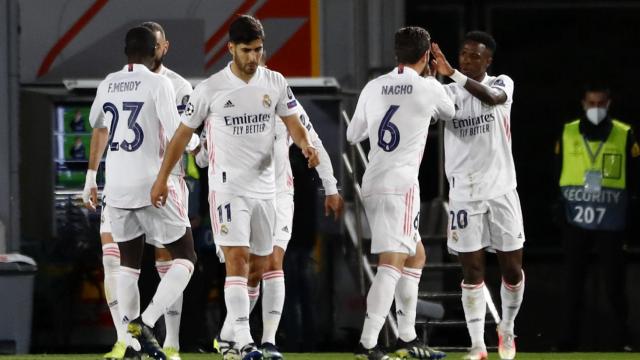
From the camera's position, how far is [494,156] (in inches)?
440

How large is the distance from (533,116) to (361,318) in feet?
14.3

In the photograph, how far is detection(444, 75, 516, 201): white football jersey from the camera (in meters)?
11.1

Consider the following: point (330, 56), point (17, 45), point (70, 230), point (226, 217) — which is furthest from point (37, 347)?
point (226, 217)

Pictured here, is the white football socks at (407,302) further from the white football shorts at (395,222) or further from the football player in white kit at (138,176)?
the football player in white kit at (138,176)

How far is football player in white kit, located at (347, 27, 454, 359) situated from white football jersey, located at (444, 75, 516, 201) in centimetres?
36

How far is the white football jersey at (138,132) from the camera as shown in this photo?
1069cm

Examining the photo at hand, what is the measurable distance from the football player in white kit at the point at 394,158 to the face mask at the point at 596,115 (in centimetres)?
444

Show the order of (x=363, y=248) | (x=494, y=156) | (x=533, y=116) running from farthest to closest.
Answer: (x=533, y=116) → (x=363, y=248) → (x=494, y=156)

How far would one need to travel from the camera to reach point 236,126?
10.2 metres

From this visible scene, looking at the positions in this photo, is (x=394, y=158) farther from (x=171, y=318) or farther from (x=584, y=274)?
(x=584, y=274)

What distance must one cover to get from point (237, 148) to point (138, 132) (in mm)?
792

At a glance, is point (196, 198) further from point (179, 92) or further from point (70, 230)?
point (179, 92)

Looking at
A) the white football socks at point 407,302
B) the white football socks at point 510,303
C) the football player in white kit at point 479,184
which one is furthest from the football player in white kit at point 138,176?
the white football socks at point 510,303

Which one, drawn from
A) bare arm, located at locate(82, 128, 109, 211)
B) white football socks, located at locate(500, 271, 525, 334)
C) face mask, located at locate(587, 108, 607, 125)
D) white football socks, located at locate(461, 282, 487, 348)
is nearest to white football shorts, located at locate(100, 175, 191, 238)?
bare arm, located at locate(82, 128, 109, 211)
